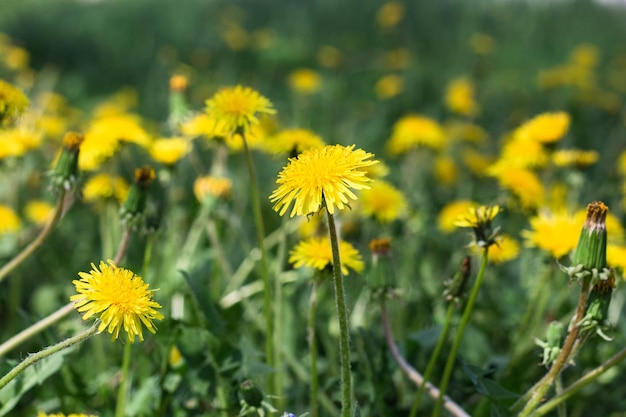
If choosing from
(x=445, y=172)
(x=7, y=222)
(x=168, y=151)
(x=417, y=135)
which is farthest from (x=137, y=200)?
(x=445, y=172)

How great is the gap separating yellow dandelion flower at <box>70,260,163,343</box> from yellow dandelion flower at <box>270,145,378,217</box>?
25 cm

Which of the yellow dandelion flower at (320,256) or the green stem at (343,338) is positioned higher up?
the yellow dandelion flower at (320,256)

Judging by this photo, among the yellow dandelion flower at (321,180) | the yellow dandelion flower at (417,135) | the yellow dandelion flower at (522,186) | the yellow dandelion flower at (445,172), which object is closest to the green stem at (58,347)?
the yellow dandelion flower at (321,180)

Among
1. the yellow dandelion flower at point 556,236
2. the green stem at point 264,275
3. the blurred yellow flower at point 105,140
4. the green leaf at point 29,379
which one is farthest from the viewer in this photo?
the blurred yellow flower at point 105,140

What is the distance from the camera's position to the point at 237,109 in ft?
5.08

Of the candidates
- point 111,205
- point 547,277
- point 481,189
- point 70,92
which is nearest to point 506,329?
point 547,277

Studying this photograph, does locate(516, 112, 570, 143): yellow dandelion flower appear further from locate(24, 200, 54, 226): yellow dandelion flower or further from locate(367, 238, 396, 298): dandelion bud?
locate(24, 200, 54, 226): yellow dandelion flower

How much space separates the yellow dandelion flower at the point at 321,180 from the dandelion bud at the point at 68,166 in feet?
1.87

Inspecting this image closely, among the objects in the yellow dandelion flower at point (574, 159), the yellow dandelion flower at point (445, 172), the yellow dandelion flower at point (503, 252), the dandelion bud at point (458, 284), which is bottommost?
the dandelion bud at point (458, 284)

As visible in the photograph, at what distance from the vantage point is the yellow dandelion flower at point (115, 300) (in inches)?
41.2

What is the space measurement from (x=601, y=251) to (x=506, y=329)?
3.24ft

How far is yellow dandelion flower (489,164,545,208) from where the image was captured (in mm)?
2156

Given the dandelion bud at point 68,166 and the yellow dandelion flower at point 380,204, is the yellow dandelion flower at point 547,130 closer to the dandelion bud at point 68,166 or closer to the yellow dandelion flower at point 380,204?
the yellow dandelion flower at point 380,204

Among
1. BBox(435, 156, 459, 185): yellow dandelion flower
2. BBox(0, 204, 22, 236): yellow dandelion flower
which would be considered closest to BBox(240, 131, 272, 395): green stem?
BBox(0, 204, 22, 236): yellow dandelion flower
